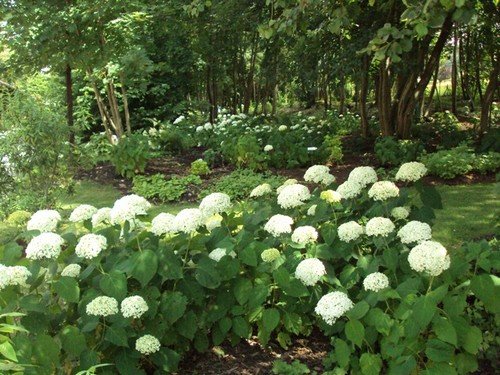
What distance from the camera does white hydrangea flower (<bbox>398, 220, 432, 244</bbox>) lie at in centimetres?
299

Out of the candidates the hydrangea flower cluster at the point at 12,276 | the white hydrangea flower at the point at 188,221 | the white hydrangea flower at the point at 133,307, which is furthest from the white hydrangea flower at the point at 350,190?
the hydrangea flower cluster at the point at 12,276

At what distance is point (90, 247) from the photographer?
2.97 meters

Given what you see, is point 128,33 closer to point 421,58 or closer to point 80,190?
point 80,190

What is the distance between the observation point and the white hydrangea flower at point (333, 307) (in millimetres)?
2805

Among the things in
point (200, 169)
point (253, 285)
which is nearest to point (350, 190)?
point (253, 285)

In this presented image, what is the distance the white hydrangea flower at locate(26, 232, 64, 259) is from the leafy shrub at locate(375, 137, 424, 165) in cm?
658

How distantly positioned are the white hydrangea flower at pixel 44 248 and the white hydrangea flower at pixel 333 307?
1.46m

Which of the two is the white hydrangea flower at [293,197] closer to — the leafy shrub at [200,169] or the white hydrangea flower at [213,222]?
the white hydrangea flower at [213,222]

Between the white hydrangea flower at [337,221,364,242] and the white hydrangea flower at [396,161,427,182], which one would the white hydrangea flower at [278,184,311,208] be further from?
the white hydrangea flower at [396,161,427,182]

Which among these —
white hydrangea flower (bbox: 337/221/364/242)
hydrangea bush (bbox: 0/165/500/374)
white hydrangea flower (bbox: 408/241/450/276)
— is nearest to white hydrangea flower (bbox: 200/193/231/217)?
hydrangea bush (bbox: 0/165/500/374)

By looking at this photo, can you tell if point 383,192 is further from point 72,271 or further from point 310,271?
point 72,271

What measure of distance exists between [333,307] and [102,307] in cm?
120

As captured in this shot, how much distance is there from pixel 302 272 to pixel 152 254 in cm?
85

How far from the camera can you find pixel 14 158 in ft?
18.5
